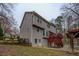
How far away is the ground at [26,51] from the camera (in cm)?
417

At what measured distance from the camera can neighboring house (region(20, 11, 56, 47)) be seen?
419 cm

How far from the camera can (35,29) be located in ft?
13.9

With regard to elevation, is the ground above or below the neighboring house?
below

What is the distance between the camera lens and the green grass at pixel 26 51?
417cm

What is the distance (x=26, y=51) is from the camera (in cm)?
419

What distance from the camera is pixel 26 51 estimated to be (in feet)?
13.7

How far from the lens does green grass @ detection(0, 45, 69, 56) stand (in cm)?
417

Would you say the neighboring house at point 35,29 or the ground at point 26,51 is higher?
the neighboring house at point 35,29

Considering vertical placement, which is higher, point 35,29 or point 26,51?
point 35,29

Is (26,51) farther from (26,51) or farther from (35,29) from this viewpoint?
(35,29)

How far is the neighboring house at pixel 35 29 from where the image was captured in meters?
4.19

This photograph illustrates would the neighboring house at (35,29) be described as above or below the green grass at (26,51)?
above

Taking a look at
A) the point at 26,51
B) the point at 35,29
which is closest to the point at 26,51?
the point at 26,51

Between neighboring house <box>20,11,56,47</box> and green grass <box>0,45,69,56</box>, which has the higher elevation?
neighboring house <box>20,11,56,47</box>
